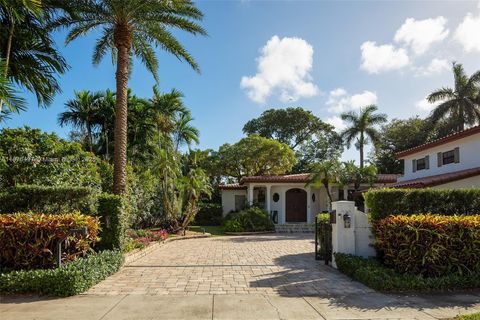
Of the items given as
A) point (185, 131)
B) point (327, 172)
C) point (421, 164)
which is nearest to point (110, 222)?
point (327, 172)

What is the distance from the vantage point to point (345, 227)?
9414mm

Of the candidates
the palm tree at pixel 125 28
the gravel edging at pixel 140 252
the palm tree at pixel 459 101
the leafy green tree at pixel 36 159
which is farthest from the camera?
the palm tree at pixel 459 101

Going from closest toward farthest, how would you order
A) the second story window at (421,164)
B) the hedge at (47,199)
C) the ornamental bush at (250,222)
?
the hedge at (47,199), the second story window at (421,164), the ornamental bush at (250,222)

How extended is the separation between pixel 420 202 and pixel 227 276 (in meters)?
5.08

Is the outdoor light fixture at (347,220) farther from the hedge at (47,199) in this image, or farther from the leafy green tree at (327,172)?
the leafy green tree at (327,172)

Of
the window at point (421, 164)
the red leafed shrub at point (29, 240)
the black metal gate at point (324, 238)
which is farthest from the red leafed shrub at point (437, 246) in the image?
the window at point (421, 164)

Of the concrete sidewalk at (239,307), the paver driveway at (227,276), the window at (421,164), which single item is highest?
the window at (421,164)

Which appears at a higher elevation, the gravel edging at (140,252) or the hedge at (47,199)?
the hedge at (47,199)

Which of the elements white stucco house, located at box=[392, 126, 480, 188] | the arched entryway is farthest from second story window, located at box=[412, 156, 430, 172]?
the arched entryway

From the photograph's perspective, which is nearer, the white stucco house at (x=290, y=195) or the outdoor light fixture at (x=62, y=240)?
the outdoor light fixture at (x=62, y=240)

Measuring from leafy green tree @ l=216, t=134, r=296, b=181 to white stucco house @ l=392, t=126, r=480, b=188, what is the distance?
1157cm

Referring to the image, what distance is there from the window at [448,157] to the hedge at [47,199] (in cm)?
1717

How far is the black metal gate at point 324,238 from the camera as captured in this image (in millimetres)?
10141

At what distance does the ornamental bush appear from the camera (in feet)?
68.3
